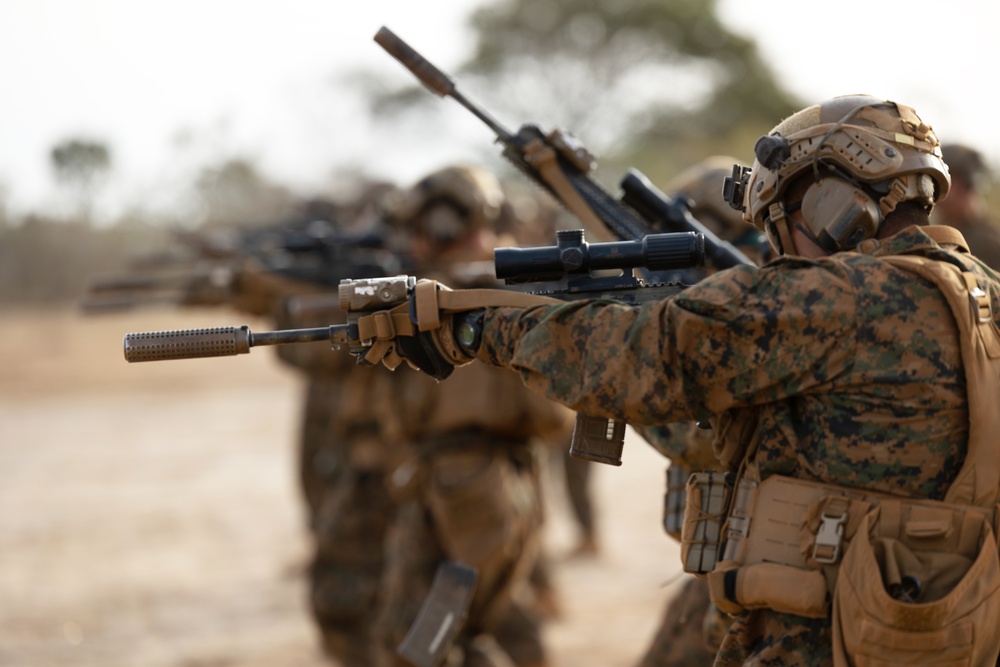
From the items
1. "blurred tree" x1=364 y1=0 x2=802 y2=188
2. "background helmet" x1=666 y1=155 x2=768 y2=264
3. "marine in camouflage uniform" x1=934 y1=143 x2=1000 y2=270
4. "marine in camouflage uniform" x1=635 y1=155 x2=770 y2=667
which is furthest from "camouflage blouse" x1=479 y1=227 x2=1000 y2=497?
"blurred tree" x1=364 y1=0 x2=802 y2=188

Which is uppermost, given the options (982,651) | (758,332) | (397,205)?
(397,205)

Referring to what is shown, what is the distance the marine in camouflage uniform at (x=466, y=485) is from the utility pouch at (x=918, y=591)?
11.9ft

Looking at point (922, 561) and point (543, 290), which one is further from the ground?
point (543, 290)

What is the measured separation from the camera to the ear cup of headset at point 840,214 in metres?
3.16

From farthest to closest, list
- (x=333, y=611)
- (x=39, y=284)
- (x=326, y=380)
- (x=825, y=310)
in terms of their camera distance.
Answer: (x=39, y=284), (x=326, y=380), (x=333, y=611), (x=825, y=310)

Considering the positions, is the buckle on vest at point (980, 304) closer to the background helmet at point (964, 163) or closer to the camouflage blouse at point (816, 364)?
the camouflage blouse at point (816, 364)

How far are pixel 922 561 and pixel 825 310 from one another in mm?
589

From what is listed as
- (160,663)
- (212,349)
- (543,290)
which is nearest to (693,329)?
(543,290)

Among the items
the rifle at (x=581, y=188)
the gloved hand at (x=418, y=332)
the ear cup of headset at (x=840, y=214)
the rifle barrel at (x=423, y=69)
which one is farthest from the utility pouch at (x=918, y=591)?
the rifle barrel at (x=423, y=69)

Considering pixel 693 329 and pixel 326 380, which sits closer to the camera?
pixel 693 329

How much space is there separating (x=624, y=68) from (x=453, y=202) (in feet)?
74.8

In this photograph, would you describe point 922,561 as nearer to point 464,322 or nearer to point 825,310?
point 825,310

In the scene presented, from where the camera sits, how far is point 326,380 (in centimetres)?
1006

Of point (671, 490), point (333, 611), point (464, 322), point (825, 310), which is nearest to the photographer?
point (825, 310)
